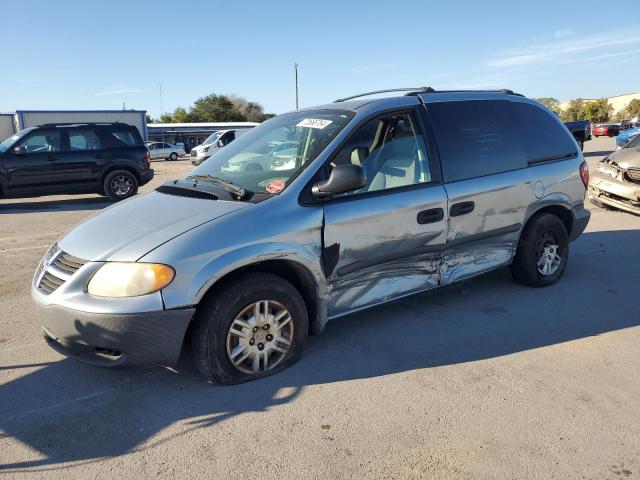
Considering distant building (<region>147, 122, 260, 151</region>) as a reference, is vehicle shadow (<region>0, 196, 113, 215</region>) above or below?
below

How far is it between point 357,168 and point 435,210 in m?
0.87

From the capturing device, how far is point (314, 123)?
399cm

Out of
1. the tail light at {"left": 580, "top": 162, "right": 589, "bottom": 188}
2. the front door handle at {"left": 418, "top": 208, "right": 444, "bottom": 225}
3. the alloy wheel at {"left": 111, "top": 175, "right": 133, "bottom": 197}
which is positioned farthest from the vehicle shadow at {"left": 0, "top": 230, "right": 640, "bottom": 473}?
the alloy wheel at {"left": 111, "top": 175, "right": 133, "bottom": 197}

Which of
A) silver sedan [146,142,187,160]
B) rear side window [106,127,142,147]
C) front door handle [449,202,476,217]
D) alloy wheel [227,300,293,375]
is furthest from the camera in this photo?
silver sedan [146,142,187,160]

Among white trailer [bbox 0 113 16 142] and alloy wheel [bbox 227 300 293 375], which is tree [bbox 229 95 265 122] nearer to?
white trailer [bbox 0 113 16 142]

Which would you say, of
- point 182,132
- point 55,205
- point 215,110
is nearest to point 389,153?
point 55,205

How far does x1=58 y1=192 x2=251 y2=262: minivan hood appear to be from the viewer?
3.00 m

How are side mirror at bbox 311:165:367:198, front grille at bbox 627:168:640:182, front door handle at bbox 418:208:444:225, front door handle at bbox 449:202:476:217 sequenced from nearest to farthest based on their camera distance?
side mirror at bbox 311:165:367:198, front door handle at bbox 418:208:444:225, front door handle at bbox 449:202:476:217, front grille at bbox 627:168:640:182

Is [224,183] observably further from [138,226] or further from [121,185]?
[121,185]

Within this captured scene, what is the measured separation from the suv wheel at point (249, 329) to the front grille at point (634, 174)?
288 inches

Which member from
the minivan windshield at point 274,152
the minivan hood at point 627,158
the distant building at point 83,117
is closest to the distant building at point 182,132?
the distant building at point 83,117

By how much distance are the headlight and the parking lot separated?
2.35ft

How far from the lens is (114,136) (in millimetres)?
12297

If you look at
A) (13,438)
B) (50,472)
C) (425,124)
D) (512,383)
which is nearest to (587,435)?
(512,383)
